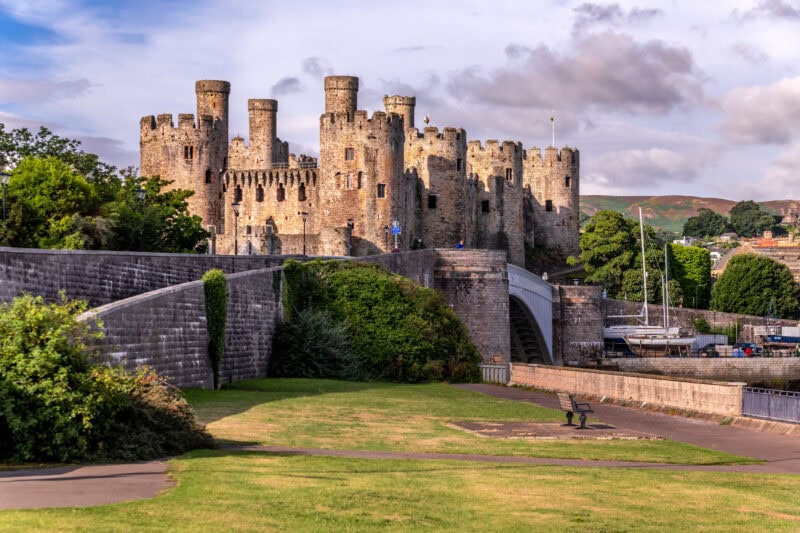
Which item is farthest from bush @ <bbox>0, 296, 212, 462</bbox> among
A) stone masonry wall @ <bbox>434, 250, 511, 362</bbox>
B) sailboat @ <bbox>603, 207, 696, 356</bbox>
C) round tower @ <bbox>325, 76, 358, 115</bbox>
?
sailboat @ <bbox>603, 207, 696, 356</bbox>

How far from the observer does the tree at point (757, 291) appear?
110 metres

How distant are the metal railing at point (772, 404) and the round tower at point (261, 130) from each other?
59714 mm

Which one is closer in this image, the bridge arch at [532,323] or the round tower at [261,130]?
the bridge arch at [532,323]

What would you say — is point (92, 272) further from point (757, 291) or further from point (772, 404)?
point (757, 291)

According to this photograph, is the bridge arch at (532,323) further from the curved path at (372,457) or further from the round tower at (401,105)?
the curved path at (372,457)

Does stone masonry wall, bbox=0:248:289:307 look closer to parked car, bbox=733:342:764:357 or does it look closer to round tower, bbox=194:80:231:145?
round tower, bbox=194:80:231:145

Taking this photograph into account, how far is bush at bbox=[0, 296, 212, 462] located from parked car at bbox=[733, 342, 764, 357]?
241 feet

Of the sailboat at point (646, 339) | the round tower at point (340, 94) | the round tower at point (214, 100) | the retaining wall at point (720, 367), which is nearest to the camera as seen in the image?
the round tower at point (340, 94)

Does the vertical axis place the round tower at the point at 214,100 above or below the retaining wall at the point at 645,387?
above

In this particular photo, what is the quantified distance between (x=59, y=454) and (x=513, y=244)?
79007 millimetres

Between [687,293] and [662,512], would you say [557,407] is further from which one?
[687,293]

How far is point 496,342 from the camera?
189 feet

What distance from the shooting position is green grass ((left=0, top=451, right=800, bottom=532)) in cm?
1305

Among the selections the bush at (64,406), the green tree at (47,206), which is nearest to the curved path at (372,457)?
the bush at (64,406)
